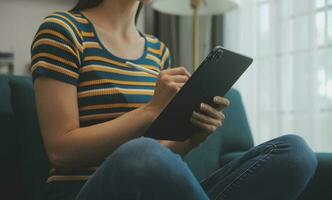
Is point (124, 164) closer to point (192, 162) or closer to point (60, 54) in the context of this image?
point (60, 54)

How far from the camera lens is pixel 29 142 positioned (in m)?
0.99

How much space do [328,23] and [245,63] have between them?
0.97m

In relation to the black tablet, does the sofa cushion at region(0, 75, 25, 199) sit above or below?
below

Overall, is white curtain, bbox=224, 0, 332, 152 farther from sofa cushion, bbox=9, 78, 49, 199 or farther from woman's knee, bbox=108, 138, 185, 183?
woman's knee, bbox=108, 138, 185, 183

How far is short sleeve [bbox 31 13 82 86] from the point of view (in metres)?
0.78

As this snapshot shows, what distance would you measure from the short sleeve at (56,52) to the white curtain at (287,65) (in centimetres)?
112

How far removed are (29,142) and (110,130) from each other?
1.10 feet

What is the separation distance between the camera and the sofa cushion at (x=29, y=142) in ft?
3.24

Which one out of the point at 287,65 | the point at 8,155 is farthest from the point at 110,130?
the point at 287,65

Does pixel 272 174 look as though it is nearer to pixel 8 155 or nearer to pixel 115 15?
pixel 115 15

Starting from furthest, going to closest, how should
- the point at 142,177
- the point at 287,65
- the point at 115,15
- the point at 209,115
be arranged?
the point at 287,65, the point at 115,15, the point at 209,115, the point at 142,177

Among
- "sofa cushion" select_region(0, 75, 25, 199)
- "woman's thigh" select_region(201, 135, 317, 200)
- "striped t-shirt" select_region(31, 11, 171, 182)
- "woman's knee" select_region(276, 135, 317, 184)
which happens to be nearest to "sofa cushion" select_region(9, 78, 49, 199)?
"sofa cushion" select_region(0, 75, 25, 199)

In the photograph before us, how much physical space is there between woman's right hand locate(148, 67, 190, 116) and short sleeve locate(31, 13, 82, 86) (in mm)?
164

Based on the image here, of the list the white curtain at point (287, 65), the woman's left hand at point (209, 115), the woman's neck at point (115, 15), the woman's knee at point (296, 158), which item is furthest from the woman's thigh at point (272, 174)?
the white curtain at point (287, 65)
